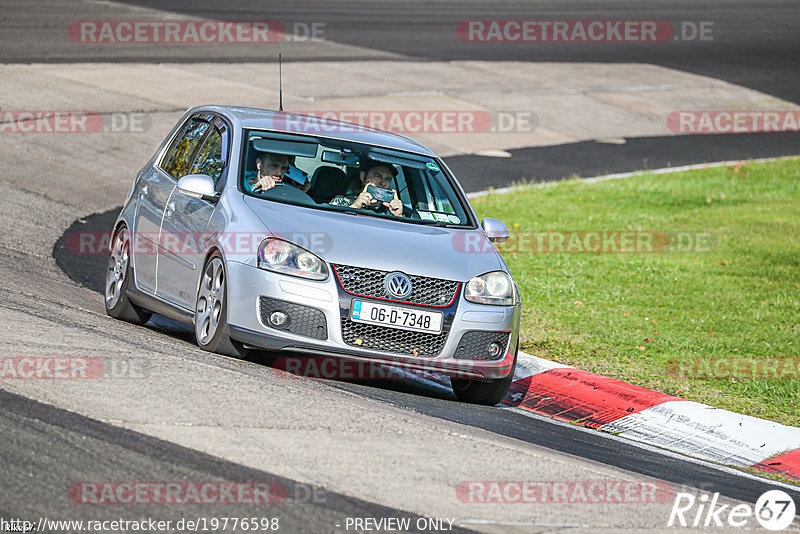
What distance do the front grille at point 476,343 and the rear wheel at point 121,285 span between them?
2775mm

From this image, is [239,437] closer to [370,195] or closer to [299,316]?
[299,316]

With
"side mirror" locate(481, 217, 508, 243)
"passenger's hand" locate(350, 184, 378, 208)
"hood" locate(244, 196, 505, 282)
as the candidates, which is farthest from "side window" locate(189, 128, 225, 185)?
"side mirror" locate(481, 217, 508, 243)

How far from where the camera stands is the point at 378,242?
760 cm

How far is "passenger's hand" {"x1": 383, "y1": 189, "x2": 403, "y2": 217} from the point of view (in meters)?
8.50

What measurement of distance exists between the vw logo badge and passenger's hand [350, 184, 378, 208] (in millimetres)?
1144

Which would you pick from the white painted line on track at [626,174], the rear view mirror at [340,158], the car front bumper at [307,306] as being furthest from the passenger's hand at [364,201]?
the white painted line on track at [626,174]

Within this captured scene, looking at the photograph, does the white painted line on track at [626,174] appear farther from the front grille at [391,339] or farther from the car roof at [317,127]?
the front grille at [391,339]

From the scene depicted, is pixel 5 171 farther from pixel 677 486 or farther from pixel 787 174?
pixel 787 174

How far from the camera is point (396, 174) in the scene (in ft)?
28.8

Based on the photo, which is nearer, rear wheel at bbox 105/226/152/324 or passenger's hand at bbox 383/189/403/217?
passenger's hand at bbox 383/189/403/217

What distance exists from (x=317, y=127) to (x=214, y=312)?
198 centimetres

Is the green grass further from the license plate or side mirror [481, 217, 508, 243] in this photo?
the license plate

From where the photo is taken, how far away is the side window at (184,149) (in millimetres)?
8930

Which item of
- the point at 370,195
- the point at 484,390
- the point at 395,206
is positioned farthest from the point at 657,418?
the point at 370,195
